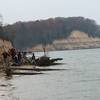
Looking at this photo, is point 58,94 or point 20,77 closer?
point 58,94

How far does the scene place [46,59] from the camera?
64.0 metres

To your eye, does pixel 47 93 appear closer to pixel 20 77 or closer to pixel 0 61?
pixel 20 77

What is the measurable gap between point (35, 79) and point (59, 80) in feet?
9.99

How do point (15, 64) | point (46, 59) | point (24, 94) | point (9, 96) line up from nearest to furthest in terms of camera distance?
point (9, 96) < point (24, 94) < point (15, 64) < point (46, 59)

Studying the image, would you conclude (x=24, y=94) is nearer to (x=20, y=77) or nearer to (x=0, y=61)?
(x=20, y=77)

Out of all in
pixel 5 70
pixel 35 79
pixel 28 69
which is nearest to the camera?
pixel 35 79

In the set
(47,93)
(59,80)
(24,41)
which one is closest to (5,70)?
(59,80)

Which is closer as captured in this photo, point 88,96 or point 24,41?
point 88,96

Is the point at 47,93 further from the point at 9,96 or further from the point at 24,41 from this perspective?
the point at 24,41

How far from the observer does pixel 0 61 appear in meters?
53.3

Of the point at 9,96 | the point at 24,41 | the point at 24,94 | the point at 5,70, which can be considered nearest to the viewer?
the point at 9,96

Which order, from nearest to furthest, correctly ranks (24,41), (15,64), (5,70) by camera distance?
1. (5,70)
2. (15,64)
3. (24,41)

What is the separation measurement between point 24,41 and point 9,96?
549 ft

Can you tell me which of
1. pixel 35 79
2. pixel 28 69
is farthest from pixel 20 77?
pixel 28 69
